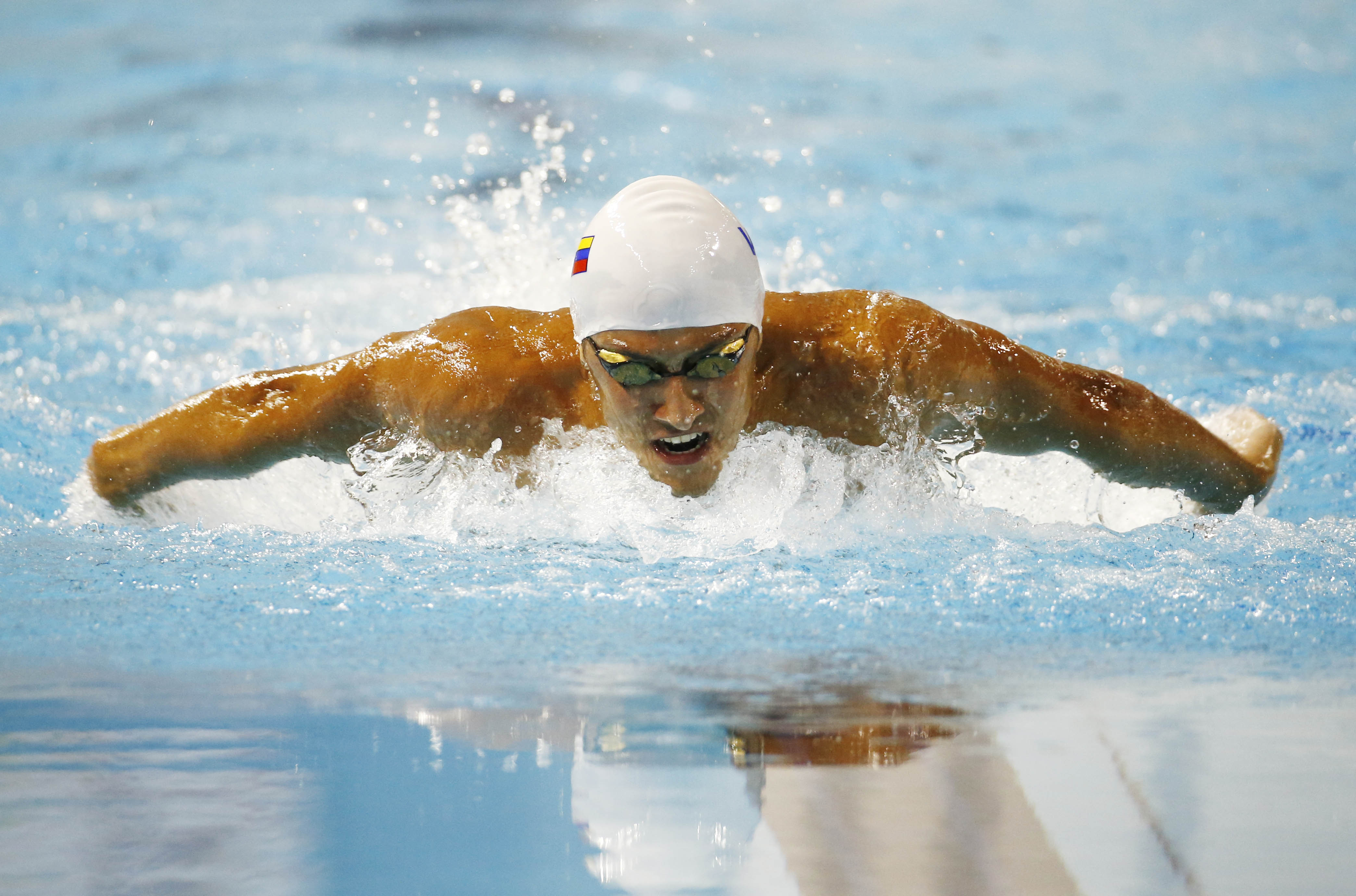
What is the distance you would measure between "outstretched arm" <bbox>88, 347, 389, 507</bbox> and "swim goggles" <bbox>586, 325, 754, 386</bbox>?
0.62 m

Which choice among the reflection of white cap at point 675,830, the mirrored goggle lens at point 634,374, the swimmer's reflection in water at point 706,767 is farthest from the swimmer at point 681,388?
the reflection of white cap at point 675,830

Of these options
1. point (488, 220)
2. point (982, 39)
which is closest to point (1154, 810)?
point (488, 220)

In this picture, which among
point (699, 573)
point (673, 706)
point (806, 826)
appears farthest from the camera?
point (699, 573)

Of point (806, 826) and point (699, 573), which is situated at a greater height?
point (699, 573)

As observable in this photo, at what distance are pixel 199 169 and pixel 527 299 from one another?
11.0 ft

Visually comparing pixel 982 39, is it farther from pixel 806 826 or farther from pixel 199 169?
pixel 806 826

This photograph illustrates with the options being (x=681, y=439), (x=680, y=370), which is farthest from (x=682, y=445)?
(x=680, y=370)

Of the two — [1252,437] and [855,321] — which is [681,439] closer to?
[855,321]

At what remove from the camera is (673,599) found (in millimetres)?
2164

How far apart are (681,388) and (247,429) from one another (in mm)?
994

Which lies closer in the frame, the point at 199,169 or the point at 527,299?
the point at 527,299

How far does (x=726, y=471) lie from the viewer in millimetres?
2746

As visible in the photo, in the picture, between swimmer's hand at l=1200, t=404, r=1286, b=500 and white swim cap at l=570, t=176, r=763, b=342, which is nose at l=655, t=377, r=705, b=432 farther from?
swimmer's hand at l=1200, t=404, r=1286, b=500

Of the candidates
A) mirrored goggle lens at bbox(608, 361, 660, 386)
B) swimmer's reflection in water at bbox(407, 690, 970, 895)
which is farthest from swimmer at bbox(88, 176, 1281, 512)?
swimmer's reflection in water at bbox(407, 690, 970, 895)
